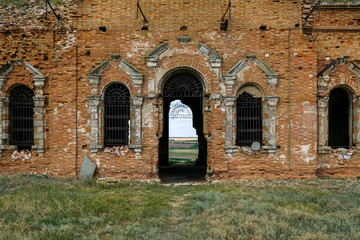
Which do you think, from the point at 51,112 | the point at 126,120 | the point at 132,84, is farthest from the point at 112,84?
the point at 51,112

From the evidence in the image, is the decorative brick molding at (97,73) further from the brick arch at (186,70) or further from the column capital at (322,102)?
the column capital at (322,102)

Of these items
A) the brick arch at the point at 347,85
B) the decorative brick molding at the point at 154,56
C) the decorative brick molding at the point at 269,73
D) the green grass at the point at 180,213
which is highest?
the decorative brick molding at the point at 154,56

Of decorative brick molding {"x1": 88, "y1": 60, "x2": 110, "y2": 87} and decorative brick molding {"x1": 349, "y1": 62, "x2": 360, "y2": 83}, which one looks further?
decorative brick molding {"x1": 349, "y1": 62, "x2": 360, "y2": 83}

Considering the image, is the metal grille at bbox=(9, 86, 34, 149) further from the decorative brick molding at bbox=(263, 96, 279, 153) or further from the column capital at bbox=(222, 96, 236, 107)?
Result: the decorative brick molding at bbox=(263, 96, 279, 153)

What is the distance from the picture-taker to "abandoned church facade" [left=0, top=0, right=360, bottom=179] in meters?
10.1

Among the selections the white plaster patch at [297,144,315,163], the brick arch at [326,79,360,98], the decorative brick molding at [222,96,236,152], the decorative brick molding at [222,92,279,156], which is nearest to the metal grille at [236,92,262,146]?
the decorative brick molding at [222,92,279,156]

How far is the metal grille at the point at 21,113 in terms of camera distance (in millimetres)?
10727

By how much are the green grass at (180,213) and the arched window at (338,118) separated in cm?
444

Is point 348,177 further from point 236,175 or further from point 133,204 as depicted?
point 133,204

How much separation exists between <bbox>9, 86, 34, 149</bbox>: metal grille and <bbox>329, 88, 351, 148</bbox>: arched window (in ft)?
43.4

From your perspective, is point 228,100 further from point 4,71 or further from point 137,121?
point 4,71

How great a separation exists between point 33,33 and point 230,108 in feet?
27.0

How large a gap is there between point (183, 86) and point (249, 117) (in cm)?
285

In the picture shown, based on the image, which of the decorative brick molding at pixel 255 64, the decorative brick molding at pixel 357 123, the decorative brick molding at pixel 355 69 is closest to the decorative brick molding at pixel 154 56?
the decorative brick molding at pixel 255 64
